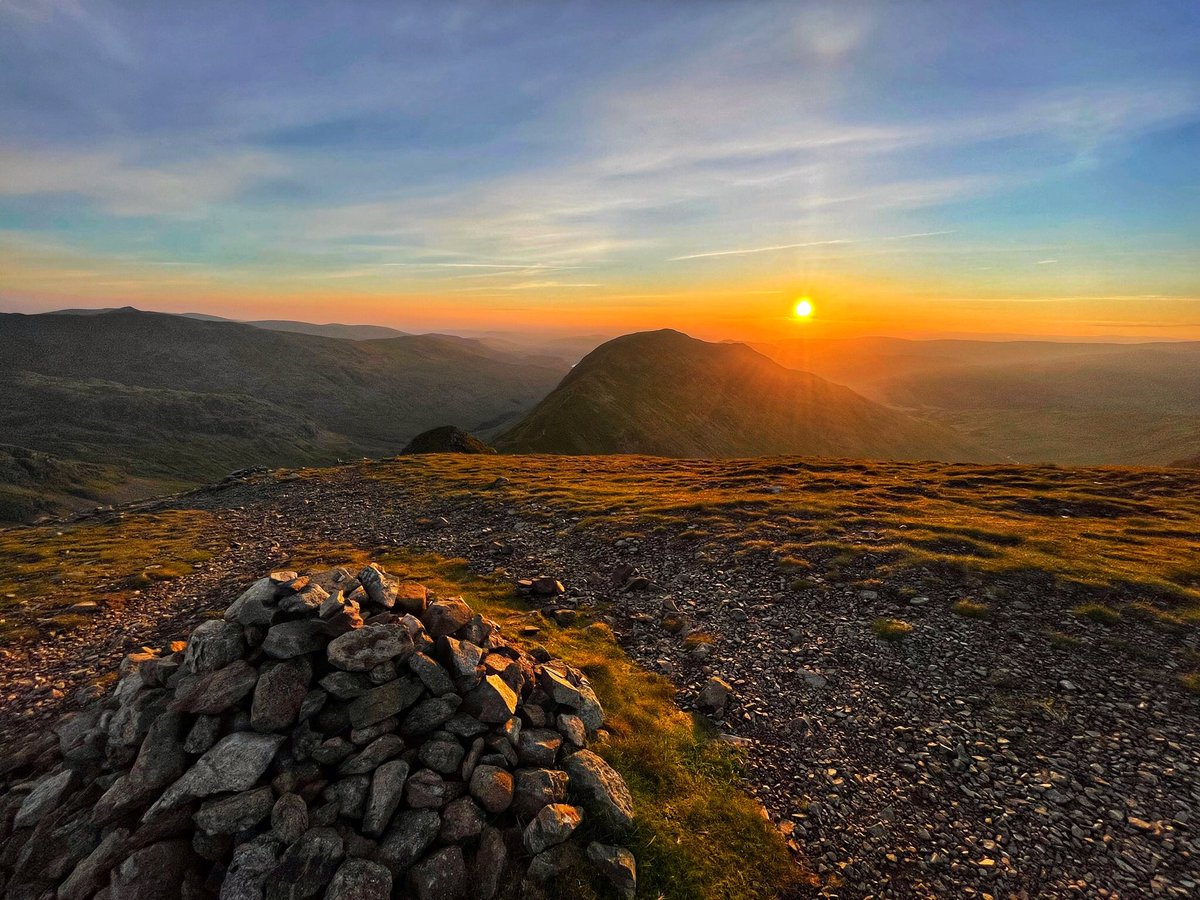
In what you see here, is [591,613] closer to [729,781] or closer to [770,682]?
[770,682]

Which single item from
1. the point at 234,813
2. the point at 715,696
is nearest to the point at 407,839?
the point at 234,813

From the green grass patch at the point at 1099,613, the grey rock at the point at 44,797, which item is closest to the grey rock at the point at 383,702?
the grey rock at the point at 44,797

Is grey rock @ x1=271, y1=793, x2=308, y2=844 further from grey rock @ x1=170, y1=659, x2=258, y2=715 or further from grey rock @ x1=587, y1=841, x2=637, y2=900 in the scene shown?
grey rock @ x1=587, y1=841, x2=637, y2=900

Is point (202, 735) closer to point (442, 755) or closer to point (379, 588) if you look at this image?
point (379, 588)

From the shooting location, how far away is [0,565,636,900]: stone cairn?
9164 millimetres

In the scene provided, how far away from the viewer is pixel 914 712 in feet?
48.5

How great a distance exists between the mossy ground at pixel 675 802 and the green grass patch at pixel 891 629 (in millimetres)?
8710

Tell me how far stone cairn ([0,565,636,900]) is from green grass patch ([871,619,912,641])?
1242 cm

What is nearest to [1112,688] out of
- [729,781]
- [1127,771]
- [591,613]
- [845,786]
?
[1127,771]

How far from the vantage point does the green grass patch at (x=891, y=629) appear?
18.7 m

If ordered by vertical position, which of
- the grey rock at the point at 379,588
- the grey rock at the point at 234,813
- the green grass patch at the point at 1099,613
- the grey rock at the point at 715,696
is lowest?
the grey rock at the point at 715,696

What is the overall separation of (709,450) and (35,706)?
628 ft

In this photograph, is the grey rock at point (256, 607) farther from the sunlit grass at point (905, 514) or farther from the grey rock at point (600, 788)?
the sunlit grass at point (905, 514)

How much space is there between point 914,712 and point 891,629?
15.0ft
